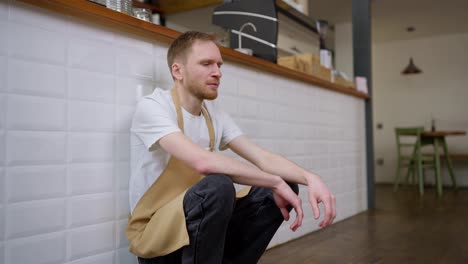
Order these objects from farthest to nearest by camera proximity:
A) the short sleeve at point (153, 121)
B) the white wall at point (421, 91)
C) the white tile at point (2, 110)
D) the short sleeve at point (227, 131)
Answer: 1. the white wall at point (421, 91)
2. the short sleeve at point (227, 131)
3. the short sleeve at point (153, 121)
4. the white tile at point (2, 110)

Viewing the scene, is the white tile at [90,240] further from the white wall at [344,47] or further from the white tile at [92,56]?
the white wall at [344,47]

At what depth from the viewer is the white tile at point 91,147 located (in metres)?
1.26

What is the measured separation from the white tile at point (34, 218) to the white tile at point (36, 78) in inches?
12.3

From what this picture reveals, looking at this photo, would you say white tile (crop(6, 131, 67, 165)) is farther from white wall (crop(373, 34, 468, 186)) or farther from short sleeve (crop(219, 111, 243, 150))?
white wall (crop(373, 34, 468, 186))

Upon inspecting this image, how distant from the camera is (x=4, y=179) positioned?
109 centimetres

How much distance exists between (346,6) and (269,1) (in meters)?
3.80

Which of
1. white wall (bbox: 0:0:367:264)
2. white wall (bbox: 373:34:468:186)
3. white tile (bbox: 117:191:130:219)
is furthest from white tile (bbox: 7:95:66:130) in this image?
white wall (bbox: 373:34:468:186)

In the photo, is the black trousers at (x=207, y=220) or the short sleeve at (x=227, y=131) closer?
the black trousers at (x=207, y=220)

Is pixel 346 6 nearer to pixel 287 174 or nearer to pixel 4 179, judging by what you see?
pixel 287 174

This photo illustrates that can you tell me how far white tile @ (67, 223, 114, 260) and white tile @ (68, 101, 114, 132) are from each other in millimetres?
315

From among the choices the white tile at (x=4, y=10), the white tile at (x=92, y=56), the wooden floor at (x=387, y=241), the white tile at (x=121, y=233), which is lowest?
the wooden floor at (x=387, y=241)

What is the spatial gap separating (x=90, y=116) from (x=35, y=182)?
0.26 m

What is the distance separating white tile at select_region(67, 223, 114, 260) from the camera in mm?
1261

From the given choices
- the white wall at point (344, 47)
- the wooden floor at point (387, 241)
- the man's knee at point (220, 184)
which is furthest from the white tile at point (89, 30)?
the white wall at point (344, 47)
